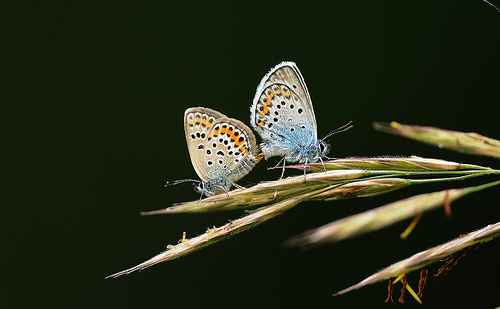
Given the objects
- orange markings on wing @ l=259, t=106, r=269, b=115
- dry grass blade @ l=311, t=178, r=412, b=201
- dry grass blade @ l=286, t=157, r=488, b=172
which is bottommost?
dry grass blade @ l=311, t=178, r=412, b=201

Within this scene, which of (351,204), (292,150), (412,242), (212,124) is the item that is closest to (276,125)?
(292,150)

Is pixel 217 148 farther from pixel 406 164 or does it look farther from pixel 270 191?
pixel 406 164

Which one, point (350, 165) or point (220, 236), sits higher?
point (350, 165)

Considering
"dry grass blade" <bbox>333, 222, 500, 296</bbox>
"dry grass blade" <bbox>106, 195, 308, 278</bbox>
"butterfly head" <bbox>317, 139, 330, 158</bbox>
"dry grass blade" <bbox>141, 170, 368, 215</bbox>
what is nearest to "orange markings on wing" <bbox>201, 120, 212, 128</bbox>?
"butterfly head" <bbox>317, 139, 330, 158</bbox>

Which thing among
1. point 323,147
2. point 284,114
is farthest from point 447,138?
point 284,114

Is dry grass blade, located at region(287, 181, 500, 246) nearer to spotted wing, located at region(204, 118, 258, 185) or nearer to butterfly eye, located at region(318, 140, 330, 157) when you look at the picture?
butterfly eye, located at region(318, 140, 330, 157)

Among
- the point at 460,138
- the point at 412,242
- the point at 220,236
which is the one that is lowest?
the point at 412,242

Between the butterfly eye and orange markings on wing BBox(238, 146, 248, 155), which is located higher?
orange markings on wing BBox(238, 146, 248, 155)

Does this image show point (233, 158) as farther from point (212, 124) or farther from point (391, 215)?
point (391, 215)
